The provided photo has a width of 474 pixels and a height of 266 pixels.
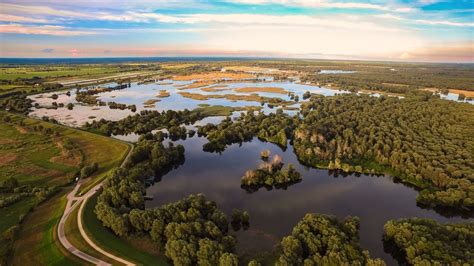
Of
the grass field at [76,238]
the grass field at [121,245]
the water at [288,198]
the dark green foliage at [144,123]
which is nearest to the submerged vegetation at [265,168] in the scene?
the dark green foliage at [144,123]

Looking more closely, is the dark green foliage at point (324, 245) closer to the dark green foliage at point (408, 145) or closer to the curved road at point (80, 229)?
the curved road at point (80, 229)

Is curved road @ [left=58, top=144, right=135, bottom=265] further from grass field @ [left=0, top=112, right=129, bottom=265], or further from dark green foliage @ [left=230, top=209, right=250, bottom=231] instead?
dark green foliage @ [left=230, top=209, right=250, bottom=231]

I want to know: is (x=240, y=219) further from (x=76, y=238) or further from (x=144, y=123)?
(x=144, y=123)

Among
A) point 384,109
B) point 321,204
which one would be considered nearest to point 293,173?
point 321,204

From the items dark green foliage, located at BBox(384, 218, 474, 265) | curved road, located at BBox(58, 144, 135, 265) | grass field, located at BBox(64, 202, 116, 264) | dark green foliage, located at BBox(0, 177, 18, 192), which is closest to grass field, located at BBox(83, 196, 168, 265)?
curved road, located at BBox(58, 144, 135, 265)

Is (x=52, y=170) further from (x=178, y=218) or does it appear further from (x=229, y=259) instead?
(x=229, y=259)

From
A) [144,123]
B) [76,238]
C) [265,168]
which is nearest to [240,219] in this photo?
[265,168]

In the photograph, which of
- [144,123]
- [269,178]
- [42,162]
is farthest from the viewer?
[144,123]
